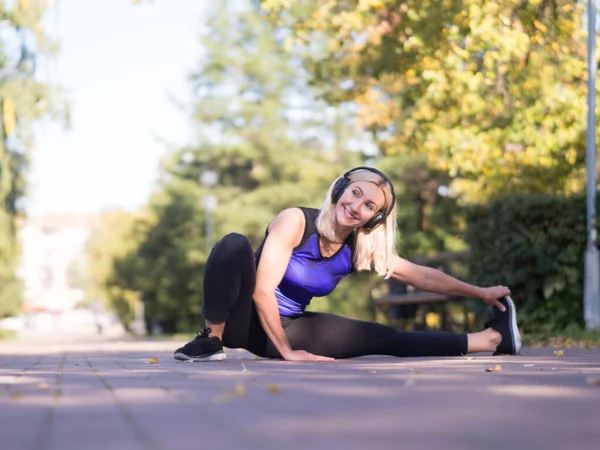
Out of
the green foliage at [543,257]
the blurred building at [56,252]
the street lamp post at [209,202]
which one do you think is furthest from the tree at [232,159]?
the blurred building at [56,252]

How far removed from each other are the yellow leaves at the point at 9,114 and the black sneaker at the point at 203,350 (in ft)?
60.0

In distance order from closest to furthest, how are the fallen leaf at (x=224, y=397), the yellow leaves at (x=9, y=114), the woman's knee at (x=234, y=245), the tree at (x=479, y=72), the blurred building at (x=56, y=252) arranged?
1. the fallen leaf at (x=224, y=397)
2. the woman's knee at (x=234, y=245)
3. the tree at (x=479, y=72)
4. the yellow leaves at (x=9, y=114)
5. the blurred building at (x=56, y=252)

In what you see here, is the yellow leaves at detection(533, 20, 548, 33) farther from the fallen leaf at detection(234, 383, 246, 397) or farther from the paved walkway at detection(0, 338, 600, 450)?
the fallen leaf at detection(234, 383, 246, 397)

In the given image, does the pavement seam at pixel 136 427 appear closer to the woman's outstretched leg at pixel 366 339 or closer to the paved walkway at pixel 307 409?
the paved walkway at pixel 307 409

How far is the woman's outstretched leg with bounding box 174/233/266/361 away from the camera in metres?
6.72

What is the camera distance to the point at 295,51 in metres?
47.7

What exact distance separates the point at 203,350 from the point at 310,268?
0.83m

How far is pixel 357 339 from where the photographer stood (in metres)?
7.33

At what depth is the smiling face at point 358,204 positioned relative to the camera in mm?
→ 6828

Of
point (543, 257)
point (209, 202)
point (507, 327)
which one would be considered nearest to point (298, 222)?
point (507, 327)

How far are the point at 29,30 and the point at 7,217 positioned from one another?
4.25m

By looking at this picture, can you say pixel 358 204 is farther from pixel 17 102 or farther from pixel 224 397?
pixel 17 102

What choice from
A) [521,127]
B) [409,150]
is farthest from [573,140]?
[409,150]

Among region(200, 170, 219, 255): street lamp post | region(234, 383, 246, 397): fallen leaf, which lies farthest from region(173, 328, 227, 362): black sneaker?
region(200, 170, 219, 255): street lamp post
